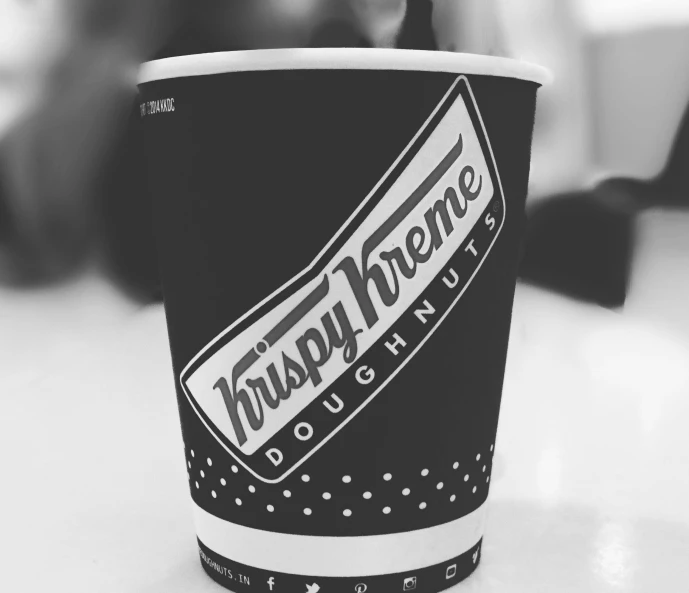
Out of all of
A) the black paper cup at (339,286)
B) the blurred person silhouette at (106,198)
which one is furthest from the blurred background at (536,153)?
the black paper cup at (339,286)

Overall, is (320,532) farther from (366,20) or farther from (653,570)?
(366,20)

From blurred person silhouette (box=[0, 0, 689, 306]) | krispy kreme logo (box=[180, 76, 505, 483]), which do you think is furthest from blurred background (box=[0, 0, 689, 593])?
krispy kreme logo (box=[180, 76, 505, 483])

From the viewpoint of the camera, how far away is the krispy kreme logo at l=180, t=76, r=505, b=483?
1.40 ft

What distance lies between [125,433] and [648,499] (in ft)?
1.69

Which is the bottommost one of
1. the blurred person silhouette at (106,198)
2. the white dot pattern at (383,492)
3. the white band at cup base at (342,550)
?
the white band at cup base at (342,550)

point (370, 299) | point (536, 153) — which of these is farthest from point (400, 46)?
point (370, 299)

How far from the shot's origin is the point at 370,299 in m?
0.43

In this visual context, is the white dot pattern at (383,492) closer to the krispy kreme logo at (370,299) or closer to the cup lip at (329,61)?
the krispy kreme logo at (370,299)

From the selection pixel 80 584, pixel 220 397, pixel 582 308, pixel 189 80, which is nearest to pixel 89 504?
pixel 80 584

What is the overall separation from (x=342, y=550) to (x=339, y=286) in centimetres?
16

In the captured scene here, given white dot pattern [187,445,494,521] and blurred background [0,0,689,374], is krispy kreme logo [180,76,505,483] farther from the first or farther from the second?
blurred background [0,0,689,374]

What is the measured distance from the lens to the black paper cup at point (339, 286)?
41 centimetres

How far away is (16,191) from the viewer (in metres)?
1.10

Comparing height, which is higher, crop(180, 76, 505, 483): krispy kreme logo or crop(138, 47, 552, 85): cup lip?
crop(138, 47, 552, 85): cup lip
